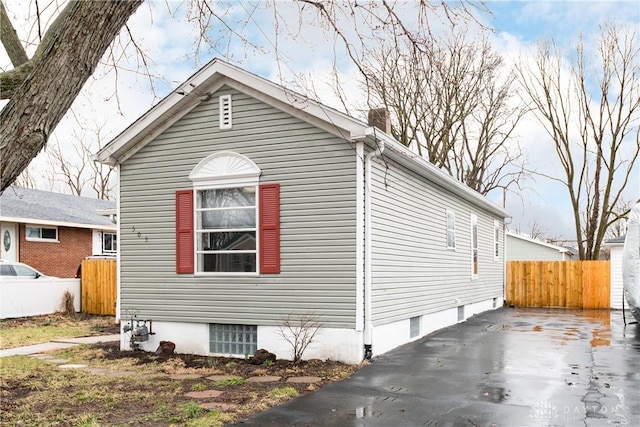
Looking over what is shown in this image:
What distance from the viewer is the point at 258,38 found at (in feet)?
18.1

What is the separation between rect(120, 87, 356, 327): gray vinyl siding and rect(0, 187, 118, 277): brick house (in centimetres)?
789

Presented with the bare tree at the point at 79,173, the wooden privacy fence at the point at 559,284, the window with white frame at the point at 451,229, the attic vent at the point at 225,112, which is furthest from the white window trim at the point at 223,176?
the bare tree at the point at 79,173

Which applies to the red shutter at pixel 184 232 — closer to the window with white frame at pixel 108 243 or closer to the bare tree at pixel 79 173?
the window with white frame at pixel 108 243

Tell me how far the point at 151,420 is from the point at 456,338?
289 inches

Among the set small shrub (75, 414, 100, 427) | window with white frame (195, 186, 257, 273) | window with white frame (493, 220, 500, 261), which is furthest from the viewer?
window with white frame (493, 220, 500, 261)

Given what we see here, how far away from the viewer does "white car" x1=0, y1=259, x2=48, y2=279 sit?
1705 cm

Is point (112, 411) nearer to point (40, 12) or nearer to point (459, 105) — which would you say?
point (40, 12)

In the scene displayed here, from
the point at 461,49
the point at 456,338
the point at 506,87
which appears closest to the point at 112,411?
the point at 456,338

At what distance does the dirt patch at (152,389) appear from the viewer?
6.15 meters

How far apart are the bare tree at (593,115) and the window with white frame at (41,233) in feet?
71.1

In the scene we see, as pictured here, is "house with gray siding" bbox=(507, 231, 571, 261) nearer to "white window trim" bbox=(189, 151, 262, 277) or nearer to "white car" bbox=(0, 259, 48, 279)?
"white car" bbox=(0, 259, 48, 279)

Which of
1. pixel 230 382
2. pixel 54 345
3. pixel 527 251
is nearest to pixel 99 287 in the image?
pixel 54 345

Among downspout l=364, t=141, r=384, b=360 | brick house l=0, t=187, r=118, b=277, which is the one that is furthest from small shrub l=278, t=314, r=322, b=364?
brick house l=0, t=187, r=118, b=277

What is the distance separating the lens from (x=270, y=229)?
9.48 meters
